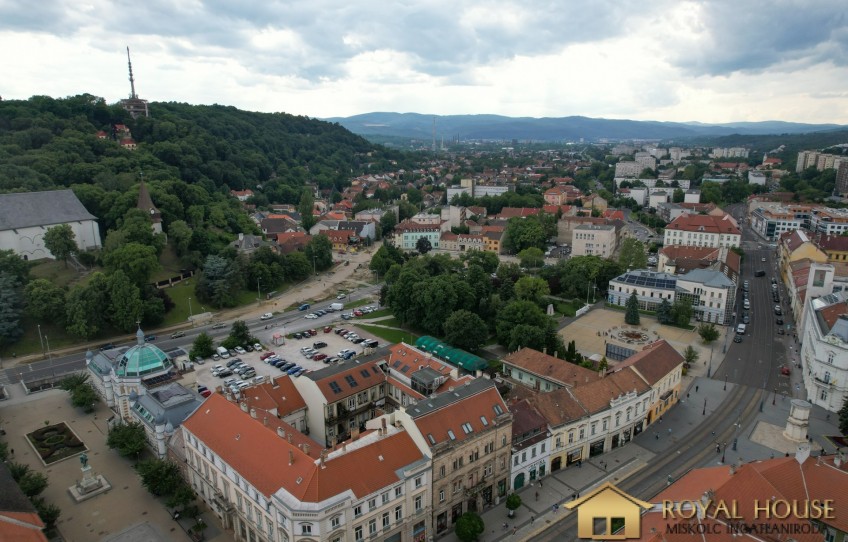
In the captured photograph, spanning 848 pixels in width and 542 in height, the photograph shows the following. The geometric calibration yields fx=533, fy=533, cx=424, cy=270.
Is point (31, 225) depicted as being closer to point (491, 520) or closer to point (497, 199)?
point (491, 520)

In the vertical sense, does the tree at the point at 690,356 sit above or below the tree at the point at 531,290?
below

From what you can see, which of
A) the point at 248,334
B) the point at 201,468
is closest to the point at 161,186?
the point at 248,334

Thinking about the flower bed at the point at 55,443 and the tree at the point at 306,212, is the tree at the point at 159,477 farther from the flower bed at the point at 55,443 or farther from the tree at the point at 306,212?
the tree at the point at 306,212

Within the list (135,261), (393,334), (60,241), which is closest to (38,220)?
(60,241)

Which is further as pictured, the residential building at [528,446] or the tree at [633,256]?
the tree at [633,256]

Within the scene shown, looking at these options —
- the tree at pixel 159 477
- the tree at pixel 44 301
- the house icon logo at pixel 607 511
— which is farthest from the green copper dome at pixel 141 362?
the house icon logo at pixel 607 511

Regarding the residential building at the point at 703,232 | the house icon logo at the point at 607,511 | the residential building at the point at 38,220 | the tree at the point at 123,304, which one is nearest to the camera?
the house icon logo at the point at 607,511

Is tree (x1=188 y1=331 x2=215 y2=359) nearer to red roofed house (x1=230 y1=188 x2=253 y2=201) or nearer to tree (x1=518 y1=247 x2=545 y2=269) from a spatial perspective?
tree (x1=518 y1=247 x2=545 y2=269)
